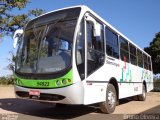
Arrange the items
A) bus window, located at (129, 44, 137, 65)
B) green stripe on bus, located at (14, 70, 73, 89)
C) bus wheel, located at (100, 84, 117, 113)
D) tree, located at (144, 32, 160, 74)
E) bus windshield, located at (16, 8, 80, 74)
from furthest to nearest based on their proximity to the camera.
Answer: tree, located at (144, 32, 160, 74) → bus window, located at (129, 44, 137, 65) → bus wheel, located at (100, 84, 117, 113) → bus windshield, located at (16, 8, 80, 74) → green stripe on bus, located at (14, 70, 73, 89)

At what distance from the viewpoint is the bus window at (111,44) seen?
10805 millimetres

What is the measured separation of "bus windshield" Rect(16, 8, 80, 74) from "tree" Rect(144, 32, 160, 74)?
2908 cm

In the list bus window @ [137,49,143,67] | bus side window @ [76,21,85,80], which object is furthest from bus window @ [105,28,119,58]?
bus window @ [137,49,143,67]

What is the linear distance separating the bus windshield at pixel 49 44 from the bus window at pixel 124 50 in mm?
4183

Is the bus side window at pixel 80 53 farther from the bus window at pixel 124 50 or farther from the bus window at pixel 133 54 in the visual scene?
the bus window at pixel 133 54

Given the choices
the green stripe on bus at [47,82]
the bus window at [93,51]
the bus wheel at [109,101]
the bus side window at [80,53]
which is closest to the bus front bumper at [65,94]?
the green stripe on bus at [47,82]

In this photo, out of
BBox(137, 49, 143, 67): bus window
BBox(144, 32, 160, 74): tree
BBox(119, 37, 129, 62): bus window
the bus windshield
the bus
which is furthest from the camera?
BBox(144, 32, 160, 74): tree

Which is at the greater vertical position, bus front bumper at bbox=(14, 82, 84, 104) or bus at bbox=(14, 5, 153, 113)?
bus at bbox=(14, 5, 153, 113)

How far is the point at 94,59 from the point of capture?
9.30m

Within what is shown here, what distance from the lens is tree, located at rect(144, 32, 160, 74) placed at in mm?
37156

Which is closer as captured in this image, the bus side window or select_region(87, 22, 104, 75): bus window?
the bus side window

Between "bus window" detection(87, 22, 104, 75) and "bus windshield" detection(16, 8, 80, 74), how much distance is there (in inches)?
25.0

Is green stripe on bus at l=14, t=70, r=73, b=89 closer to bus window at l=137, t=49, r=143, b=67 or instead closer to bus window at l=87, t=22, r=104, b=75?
bus window at l=87, t=22, r=104, b=75

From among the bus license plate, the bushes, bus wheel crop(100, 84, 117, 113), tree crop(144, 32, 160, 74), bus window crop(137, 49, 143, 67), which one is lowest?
bus wheel crop(100, 84, 117, 113)
